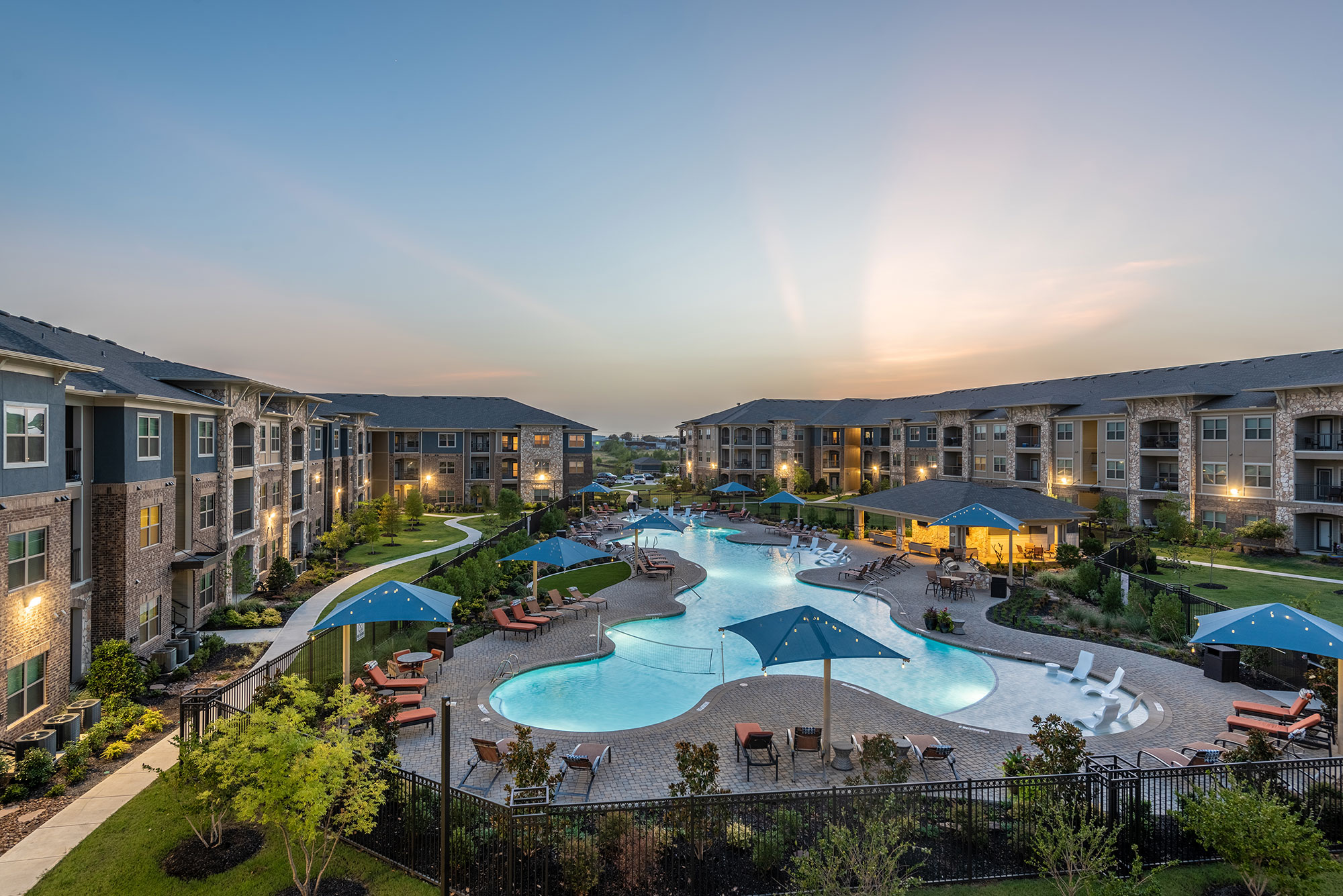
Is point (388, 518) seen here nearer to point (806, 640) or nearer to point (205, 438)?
point (205, 438)

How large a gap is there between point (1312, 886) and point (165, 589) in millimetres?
25496

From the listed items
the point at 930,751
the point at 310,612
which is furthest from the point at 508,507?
the point at 930,751

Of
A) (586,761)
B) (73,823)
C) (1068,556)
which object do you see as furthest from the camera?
(1068,556)

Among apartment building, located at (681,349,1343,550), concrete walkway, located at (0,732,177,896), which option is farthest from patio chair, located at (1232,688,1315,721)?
apartment building, located at (681,349,1343,550)

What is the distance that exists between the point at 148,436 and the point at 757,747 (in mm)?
18721

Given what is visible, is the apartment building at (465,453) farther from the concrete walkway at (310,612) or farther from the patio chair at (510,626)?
the patio chair at (510,626)

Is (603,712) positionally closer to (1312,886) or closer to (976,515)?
(1312,886)

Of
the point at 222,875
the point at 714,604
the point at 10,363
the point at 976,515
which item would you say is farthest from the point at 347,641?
the point at 976,515

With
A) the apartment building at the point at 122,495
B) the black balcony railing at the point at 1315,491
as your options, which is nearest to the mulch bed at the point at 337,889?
the apartment building at the point at 122,495

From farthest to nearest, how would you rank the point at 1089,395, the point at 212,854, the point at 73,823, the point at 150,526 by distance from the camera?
the point at 1089,395 < the point at 150,526 < the point at 73,823 < the point at 212,854

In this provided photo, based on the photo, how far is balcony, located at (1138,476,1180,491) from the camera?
129 ft

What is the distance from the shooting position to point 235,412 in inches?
893

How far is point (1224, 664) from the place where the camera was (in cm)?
1463

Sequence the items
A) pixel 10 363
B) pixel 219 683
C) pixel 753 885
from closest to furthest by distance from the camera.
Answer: pixel 753 885 < pixel 10 363 < pixel 219 683
